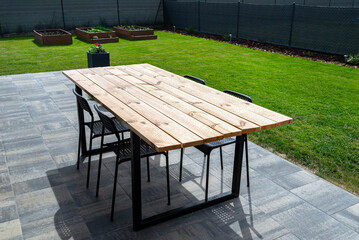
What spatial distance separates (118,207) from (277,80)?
18.1 feet

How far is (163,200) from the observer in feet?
10.5

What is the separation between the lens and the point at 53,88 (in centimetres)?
706

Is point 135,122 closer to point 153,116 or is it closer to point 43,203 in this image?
point 153,116

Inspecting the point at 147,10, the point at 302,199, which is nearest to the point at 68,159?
the point at 302,199

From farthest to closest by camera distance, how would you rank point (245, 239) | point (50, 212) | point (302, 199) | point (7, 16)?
point (7, 16) < point (302, 199) < point (50, 212) < point (245, 239)

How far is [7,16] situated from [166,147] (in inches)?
615

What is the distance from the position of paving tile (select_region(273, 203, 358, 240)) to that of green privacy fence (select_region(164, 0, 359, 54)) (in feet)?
26.9

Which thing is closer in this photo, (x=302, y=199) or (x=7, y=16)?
(x=302, y=199)

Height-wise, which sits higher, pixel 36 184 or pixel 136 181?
pixel 136 181

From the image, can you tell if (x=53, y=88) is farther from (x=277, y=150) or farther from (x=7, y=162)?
(x=277, y=150)

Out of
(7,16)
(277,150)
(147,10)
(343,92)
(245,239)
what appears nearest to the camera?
(245,239)

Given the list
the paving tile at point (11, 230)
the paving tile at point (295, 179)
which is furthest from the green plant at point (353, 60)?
the paving tile at point (11, 230)

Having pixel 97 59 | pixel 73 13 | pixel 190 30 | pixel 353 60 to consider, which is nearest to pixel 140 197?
pixel 97 59

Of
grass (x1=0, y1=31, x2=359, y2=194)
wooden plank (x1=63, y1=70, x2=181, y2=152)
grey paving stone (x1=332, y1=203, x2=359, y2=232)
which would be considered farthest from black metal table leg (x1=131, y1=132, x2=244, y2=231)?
grass (x1=0, y1=31, x2=359, y2=194)
